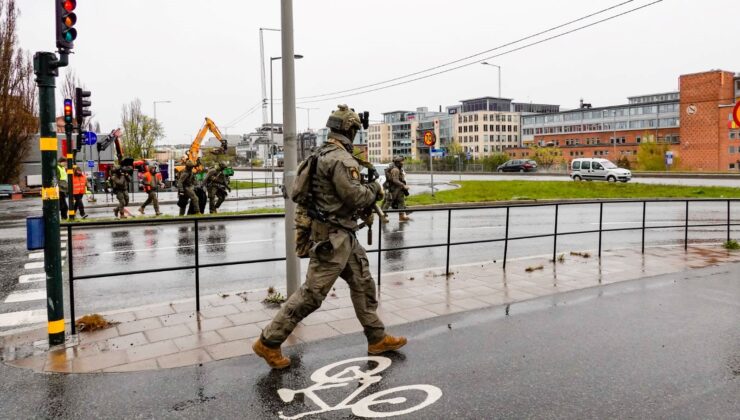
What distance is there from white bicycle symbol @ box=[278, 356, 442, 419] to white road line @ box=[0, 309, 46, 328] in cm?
388

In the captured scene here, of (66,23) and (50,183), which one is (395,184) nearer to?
(66,23)

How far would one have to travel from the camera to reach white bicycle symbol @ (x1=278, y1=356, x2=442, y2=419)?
151 inches

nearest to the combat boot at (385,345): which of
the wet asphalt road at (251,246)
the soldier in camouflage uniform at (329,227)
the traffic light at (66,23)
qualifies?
the soldier in camouflage uniform at (329,227)

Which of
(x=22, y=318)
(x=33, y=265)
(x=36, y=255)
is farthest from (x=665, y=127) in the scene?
(x=22, y=318)

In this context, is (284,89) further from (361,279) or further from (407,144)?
(407,144)

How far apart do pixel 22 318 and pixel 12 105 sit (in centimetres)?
3665

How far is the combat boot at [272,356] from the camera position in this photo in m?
4.54

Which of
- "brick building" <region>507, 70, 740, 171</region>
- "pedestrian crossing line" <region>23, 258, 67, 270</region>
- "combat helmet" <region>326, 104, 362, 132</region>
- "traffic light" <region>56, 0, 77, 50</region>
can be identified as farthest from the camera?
"brick building" <region>507, 70, 740, 171</region>

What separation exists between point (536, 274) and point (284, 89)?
4.55 metres

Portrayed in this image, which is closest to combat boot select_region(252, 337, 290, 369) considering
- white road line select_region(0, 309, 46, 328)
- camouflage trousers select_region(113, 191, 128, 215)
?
white road line select_region(0, 309, 46, 328)

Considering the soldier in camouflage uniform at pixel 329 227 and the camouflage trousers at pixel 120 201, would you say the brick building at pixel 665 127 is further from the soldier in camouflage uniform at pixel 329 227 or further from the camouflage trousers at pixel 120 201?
the soldier in camouflage uniform at pixel 329 227

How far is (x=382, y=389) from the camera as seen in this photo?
4168 mm

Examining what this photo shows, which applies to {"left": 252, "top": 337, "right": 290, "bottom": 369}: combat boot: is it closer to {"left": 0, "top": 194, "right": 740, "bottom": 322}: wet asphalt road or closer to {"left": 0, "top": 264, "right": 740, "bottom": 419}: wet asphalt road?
{"left": 0, "top": 264, "right": 740, "bottom": 419}: wet asphalt road

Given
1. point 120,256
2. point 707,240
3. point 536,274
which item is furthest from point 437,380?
point 707,240
